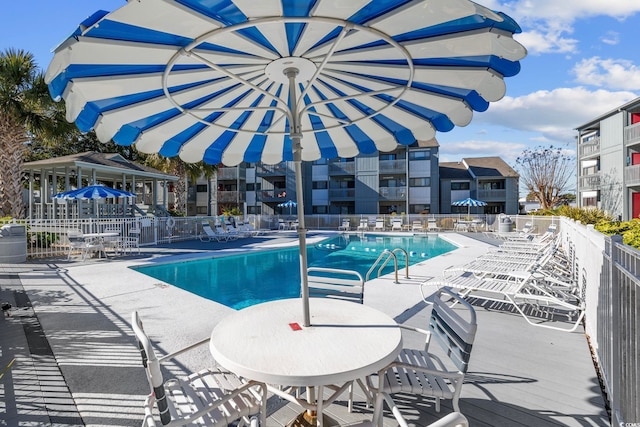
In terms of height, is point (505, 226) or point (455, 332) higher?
point (455, 332)

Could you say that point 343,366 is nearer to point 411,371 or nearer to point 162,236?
point 411,371

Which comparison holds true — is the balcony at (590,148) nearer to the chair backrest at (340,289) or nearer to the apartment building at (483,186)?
the apartment building at (483,186)

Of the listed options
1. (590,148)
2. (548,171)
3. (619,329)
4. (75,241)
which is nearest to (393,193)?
(548,171)

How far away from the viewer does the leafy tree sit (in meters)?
32.3

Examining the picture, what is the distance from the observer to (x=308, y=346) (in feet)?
7.06

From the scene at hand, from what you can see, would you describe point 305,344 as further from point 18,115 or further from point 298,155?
point 18,115

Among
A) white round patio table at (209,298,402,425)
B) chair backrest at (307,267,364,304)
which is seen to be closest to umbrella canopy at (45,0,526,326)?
white round patio table at (209,298,402,425)

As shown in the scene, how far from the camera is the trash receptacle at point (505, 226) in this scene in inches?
843

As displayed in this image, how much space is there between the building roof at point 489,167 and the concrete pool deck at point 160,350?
32.4m

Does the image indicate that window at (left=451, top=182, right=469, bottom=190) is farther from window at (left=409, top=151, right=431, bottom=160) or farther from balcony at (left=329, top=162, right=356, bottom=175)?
balcony at (left=329, top=162, right=356, bottom=175)

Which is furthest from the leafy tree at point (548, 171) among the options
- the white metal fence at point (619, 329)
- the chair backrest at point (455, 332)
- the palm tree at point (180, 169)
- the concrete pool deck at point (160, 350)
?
the chair backrest at point (455, 332)

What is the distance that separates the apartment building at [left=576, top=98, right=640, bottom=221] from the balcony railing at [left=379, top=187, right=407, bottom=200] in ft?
51.6

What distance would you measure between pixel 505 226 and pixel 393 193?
13.3m

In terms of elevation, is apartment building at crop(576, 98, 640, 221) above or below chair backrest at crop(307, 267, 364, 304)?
above
